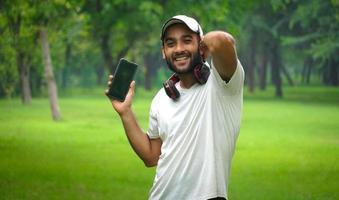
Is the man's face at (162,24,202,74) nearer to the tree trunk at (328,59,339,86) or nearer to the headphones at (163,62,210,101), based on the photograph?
the headphones at (163,62,210,101)

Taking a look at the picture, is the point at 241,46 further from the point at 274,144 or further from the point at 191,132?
the point at 191,132

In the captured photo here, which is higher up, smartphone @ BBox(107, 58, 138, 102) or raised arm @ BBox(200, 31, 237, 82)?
raised arm @ BBox(200, 31, 237, 82)

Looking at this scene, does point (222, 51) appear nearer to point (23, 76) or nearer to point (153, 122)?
point (153, 122)

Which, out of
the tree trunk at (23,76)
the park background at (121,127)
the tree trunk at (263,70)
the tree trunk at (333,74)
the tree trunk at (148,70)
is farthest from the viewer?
the tree trunk at (148,70)

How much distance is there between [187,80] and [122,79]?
1.13ft

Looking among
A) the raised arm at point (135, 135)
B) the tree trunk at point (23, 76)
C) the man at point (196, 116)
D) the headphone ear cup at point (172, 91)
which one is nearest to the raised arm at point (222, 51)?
the man at point (196, 116)

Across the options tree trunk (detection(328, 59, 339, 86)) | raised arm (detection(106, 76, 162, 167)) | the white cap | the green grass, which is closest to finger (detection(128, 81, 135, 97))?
raised arm (detection(106, 76, 162, 167))

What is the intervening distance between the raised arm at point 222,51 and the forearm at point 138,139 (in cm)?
61

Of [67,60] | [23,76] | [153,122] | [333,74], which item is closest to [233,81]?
[153,122]

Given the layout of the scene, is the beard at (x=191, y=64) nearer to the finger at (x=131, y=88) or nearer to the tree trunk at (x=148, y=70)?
the finger at (x=131, y=88)

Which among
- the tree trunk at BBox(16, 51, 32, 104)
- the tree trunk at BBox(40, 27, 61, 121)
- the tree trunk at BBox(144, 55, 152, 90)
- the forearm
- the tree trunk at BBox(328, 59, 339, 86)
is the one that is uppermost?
the forearm

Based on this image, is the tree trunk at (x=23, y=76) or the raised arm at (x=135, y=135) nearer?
the raised arm at (x=135, y=135)

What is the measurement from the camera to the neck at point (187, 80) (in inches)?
131

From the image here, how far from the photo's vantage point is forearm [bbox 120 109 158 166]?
354 cm
